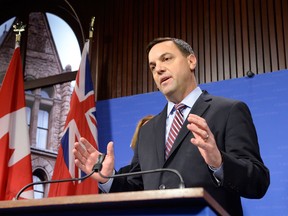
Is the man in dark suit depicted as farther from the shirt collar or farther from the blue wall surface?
the blue wall surface

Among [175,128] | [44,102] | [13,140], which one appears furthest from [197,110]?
[44,102]

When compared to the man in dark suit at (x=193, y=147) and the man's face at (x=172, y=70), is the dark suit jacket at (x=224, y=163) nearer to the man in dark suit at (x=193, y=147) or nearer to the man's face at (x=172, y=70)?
the man in dark suit at (x=193, y=147)

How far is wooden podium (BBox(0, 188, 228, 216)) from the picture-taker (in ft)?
4.03

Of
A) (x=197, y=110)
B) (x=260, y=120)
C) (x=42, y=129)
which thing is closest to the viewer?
(x=197, y=110)

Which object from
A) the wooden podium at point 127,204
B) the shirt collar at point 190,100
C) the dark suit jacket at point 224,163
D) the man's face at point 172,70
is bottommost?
the wooden podium at point 127,204

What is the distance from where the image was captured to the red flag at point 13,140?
3.96 metres

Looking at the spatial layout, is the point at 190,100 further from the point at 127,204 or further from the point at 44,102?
the point at 44,102

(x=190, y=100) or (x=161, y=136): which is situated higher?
(x=190, y=100)

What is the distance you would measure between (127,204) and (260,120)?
2435 millimetres

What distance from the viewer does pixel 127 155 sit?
405cm

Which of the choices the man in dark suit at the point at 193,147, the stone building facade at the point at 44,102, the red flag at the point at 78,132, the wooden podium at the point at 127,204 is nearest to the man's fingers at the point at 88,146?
the man in dark suit at the point at 193,147

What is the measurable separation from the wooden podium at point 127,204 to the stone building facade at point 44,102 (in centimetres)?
355

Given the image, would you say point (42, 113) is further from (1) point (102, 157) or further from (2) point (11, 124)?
(1) point (102, 157)

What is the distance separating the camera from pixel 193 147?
192 cm
